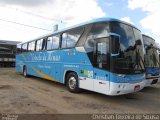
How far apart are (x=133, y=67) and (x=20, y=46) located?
12.5 m

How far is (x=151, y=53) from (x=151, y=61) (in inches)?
18.4

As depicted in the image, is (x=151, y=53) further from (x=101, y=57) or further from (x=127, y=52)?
(x=101, y=57)

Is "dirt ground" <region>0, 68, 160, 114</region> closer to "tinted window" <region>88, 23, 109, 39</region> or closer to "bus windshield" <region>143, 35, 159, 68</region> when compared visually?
"bus windshield" <region>143, 35, 159, 68</region>

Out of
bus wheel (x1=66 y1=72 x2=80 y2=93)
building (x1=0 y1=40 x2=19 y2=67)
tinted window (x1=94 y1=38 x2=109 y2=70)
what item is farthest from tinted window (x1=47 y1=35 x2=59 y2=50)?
building (x1=0 y1=40 x2=19 y2=67)

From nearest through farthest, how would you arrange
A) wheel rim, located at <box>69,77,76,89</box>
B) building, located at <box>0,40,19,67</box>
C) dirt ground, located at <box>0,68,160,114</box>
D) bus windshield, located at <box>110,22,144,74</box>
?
dirt ground, located at <box>0,68,160,114</box> < bus windshield, located at <box>110,22,144,74</box> < wheel rim, located at <box>69,77,76,89</box> < building, located at <box>0,40,19,67</box>

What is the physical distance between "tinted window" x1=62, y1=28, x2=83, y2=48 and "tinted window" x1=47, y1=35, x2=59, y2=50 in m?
0.65

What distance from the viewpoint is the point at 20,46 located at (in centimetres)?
1689

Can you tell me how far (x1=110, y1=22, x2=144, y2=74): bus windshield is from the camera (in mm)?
6487

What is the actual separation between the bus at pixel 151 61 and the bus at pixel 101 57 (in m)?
2.00

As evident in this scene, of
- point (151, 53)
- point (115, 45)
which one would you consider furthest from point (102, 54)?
point (151, 53)

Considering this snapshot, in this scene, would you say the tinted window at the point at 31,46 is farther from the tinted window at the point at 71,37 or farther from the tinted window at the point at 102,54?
the tinted window at the point at 102,54

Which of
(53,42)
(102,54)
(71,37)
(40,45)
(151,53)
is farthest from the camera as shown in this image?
(40,45)

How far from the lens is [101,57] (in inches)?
273

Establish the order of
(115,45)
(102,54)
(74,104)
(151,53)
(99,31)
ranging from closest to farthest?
(115,45) → (74,104) → (102,54) → (99,31) → (151,53)
